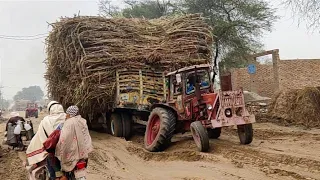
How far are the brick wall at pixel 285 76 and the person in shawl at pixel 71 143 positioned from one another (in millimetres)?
16394

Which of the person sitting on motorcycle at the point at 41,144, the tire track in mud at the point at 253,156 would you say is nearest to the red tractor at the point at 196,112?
the tire track in mud at the point at 253,156

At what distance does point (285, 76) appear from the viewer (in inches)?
790

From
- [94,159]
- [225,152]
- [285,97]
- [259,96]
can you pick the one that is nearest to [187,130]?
[225,152]

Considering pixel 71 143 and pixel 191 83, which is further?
pixel 191 83

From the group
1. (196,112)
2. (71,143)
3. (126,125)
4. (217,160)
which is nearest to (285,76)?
(126,125)

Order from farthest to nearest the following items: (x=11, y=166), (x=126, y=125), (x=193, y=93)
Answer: (x=126, y=125), (x=193, y=93), (x=11, y=166)

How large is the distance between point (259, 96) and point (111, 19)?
427 inches

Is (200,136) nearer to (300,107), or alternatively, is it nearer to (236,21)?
(300,107)

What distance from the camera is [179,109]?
9.77 m

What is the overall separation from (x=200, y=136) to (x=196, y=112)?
999 millimetres

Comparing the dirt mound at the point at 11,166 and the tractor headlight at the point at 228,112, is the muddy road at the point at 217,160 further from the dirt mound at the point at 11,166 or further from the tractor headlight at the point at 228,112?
the tractor headlight at the point at 228,112

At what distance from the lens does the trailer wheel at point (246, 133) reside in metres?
9.35

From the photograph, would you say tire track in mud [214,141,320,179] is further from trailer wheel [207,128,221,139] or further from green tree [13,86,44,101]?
green tree [13,86,44,101]

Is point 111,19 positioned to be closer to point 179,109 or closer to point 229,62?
point 179,109
